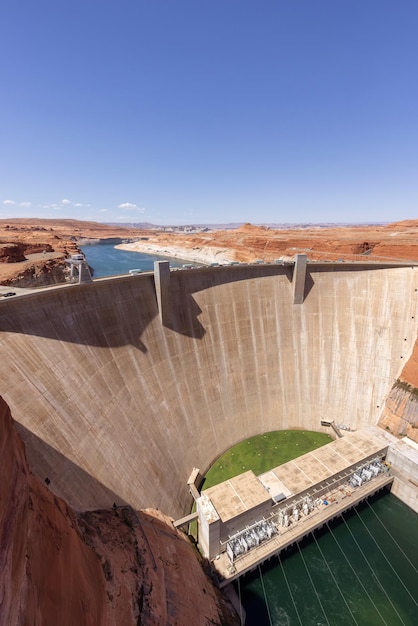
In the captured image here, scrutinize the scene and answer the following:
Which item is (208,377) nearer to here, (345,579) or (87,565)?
(345,579)

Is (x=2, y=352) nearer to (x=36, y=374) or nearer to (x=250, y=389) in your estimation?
(x=36, y=374)

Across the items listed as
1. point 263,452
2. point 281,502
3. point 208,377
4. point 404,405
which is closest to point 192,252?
point 208,377

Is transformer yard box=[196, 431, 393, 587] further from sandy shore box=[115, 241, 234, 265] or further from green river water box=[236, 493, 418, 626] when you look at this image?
sandy shore box=[115, 241, 234, 265]

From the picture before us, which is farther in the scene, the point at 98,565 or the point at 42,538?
the point at 98,565

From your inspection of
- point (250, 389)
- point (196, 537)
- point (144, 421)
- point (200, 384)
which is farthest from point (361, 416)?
point (144, 421)

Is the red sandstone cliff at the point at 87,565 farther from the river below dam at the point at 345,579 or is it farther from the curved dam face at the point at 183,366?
the river below dam at the point at 345,579

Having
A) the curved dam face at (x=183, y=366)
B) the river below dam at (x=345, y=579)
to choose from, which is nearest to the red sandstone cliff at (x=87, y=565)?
the curved dam face at (x=183, y=366)

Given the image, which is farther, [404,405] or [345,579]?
[404,405]
